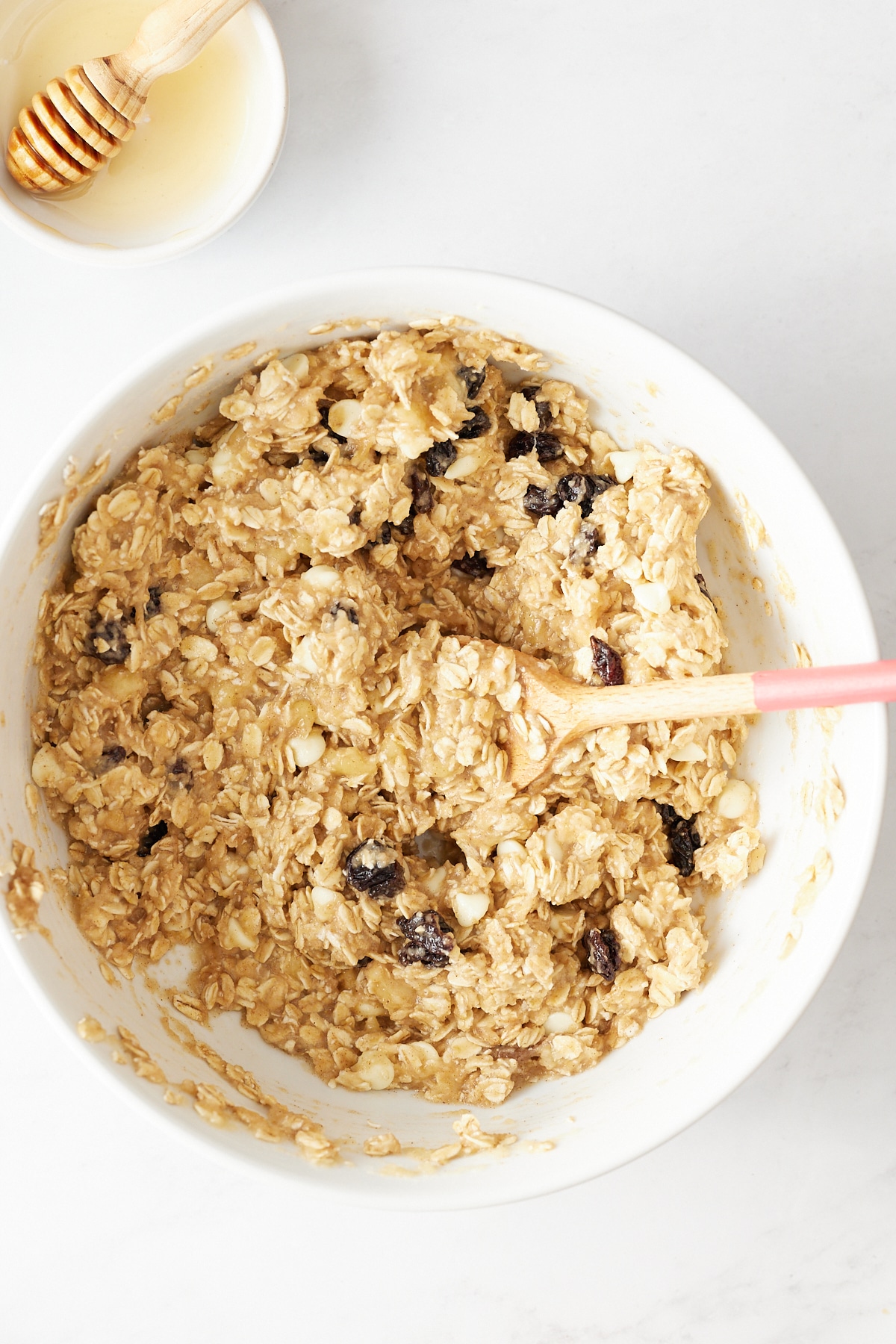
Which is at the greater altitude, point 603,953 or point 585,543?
point 585,543

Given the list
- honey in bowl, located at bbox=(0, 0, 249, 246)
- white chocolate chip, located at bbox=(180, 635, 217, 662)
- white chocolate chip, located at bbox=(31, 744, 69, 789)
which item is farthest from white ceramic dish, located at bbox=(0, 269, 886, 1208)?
honey in bowl, located at bbox=(0, 0, 249, 246)

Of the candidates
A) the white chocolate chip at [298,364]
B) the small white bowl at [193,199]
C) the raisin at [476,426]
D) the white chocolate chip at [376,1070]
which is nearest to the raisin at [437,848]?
the white chocolate chip at [376,1070]

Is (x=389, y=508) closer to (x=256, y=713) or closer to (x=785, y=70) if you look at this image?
(x=256, y=713)

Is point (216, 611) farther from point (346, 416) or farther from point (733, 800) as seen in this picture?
point (733, 800)

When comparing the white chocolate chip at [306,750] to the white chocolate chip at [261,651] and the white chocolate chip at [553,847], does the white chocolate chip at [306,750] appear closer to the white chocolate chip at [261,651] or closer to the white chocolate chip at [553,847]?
the white chocolate chip at [261,651]

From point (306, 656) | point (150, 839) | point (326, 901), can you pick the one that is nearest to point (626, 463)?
point (306, 656)

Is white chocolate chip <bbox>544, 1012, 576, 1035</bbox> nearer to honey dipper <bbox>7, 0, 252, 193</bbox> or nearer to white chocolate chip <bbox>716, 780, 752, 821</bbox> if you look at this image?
white chocolate chip <bbox>716, 780, 752, 821</bbox>
